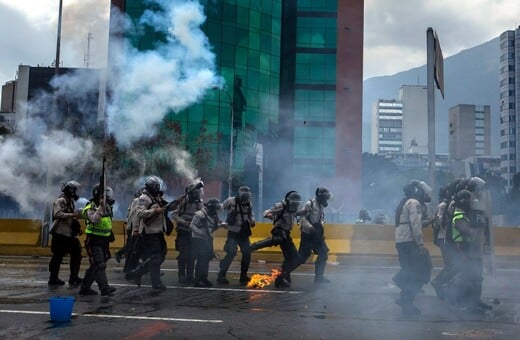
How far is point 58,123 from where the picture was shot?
18906mm

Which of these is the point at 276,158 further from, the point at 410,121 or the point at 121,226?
the point at 410,121

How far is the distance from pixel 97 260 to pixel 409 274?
171 inches

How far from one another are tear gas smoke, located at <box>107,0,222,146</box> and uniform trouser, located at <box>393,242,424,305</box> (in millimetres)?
13022

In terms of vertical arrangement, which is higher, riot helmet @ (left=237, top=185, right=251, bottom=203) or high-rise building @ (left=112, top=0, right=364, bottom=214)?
high-rise building @ (left=112, top=0, right=364, bottom=214)

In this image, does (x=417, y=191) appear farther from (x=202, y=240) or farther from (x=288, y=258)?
(x=202, y=240)

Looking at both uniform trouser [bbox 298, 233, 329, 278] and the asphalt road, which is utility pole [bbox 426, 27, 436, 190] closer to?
the asphalt road

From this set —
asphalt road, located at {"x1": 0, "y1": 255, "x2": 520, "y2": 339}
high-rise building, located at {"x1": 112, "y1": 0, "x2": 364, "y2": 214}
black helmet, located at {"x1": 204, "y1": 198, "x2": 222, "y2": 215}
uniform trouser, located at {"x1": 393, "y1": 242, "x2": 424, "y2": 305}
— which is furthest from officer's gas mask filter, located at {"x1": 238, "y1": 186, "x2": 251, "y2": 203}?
high-rise building, located at {"x1": 112, "y1": 0, "x2": 364, "y2": 214}

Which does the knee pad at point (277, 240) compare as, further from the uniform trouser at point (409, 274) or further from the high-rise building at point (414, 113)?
the high-rise building at point (414, 113)

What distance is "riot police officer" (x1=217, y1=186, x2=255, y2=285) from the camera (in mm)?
10531

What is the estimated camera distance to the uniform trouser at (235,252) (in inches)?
414

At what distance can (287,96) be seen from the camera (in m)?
44.0

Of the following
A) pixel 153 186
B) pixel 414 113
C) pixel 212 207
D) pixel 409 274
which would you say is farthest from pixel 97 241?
pixel 414 113

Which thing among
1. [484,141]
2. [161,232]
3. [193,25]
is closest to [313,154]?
[193,25]

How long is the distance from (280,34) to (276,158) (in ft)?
30.9
